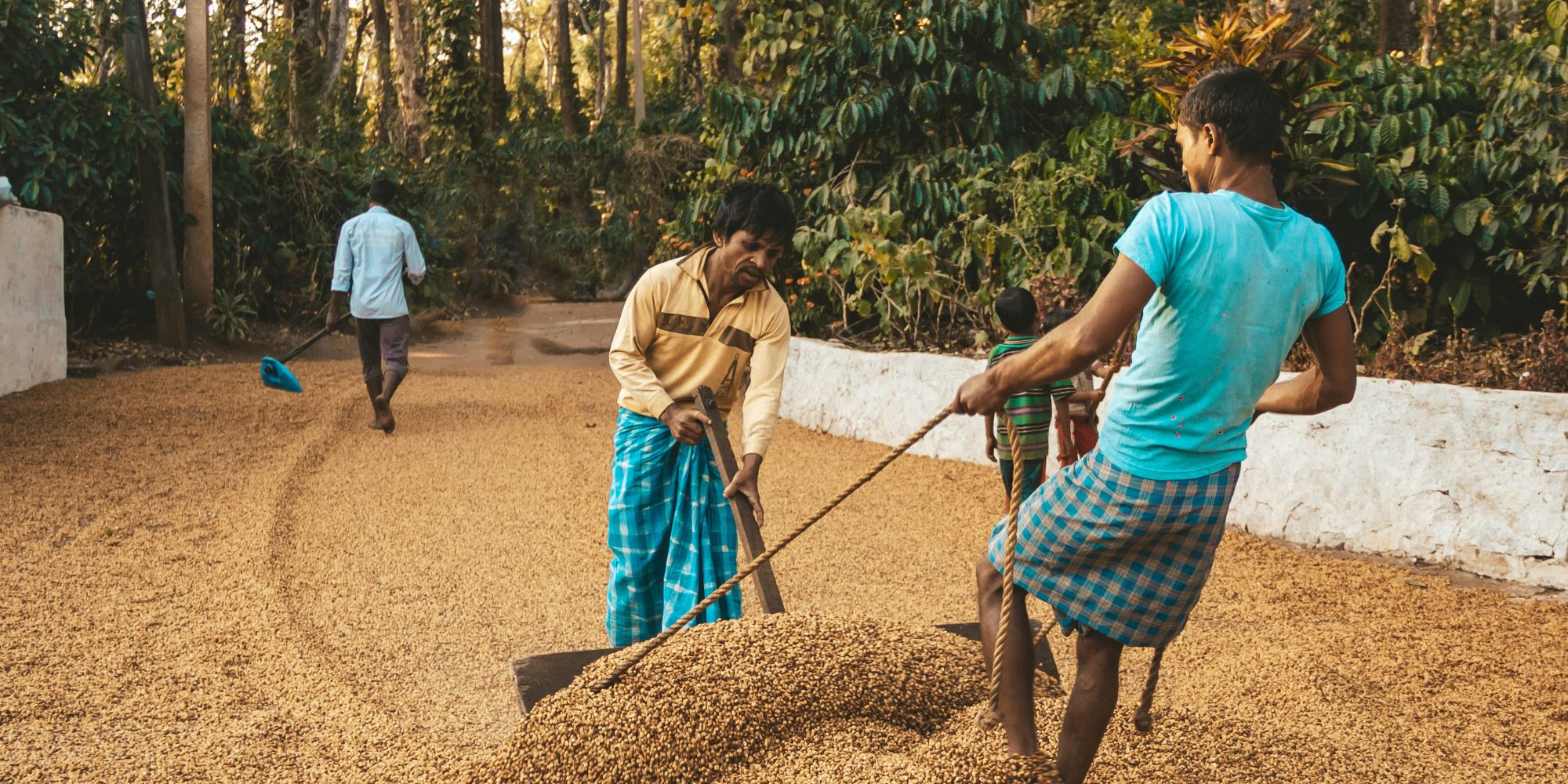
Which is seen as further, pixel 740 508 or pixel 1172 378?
pixel 740 508

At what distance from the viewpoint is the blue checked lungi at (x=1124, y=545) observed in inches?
83.5

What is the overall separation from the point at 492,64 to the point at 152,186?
33.6ft

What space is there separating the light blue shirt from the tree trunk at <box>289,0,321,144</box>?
26.5ft

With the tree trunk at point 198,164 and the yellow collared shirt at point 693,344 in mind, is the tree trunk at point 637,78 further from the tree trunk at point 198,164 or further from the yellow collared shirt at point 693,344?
the yellow collared shirt at point 693,344

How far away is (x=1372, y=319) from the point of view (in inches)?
275

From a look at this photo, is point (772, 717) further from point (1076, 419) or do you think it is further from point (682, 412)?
point (1076, 419)

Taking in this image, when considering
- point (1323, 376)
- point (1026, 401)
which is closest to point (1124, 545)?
point (1323, 376)

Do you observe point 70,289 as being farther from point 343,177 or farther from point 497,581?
point 497,581

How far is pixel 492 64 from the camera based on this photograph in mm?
19938

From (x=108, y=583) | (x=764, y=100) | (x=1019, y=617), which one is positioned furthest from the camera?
(x=764, y=100)

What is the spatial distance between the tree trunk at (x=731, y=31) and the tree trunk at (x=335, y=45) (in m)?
7.59

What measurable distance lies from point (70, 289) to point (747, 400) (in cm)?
969

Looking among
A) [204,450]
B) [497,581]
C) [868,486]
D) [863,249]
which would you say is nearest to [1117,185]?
[863,249]

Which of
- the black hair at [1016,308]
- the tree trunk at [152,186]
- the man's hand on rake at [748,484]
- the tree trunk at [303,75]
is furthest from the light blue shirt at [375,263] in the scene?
the tree trunk at [303,75]
